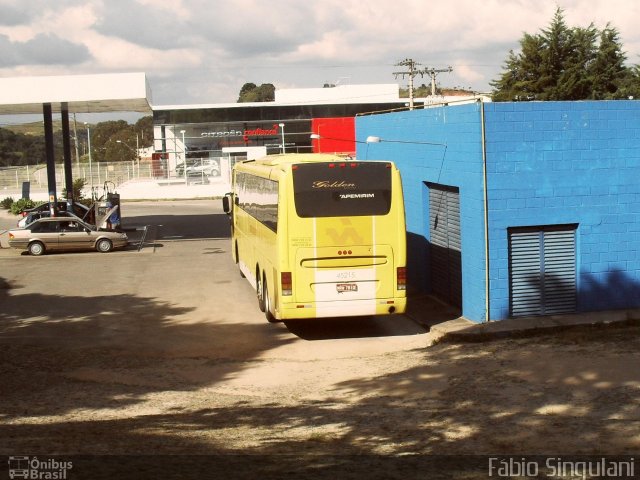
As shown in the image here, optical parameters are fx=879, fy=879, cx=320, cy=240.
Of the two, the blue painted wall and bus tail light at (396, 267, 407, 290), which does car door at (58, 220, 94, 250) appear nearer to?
the blue painted wall

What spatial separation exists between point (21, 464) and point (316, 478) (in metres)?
2.55

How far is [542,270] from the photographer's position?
16969 millimetres

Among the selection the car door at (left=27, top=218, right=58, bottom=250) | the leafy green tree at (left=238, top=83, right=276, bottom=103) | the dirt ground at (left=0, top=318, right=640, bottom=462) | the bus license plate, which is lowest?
the dirt ground at (left=0, top=318, right=640, bottom=462)

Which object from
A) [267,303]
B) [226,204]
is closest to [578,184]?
[267,303]

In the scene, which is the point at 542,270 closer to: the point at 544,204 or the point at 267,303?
the point at 544,204

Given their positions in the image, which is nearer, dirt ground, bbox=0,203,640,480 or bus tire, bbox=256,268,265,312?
dirt ground, bbox=0,203,640,480

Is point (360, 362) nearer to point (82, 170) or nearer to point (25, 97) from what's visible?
point (25, 97)

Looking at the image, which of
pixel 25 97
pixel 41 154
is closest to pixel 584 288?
pixel 25 97

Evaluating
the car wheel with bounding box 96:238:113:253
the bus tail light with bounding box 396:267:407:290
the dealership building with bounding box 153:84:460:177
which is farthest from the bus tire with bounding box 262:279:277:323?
the dealership building with bounding box 153:84:460:177

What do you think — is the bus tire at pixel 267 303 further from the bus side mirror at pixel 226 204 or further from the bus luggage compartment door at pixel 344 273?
the bus side mirror at pixel 226 204

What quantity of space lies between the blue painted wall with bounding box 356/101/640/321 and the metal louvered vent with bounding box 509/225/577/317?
8.0 inches

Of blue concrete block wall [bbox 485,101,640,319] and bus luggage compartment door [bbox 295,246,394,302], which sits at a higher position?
blue concrete block wall [bbox 485,101,640,319]

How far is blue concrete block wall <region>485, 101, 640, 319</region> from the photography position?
54.3ft

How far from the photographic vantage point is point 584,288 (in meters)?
17.1
